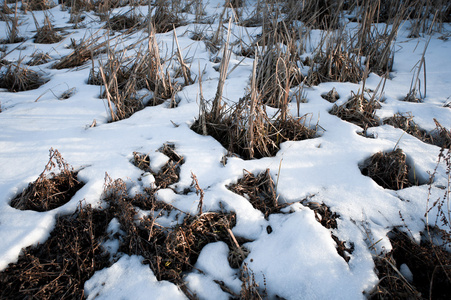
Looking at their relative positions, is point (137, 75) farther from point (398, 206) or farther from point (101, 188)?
point (398, 206)

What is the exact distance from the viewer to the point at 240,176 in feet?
5.88

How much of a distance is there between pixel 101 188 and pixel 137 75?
4.30ft

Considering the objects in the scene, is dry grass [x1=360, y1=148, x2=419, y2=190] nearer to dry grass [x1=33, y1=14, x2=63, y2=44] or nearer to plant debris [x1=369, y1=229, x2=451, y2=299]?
plant debris [x1=369, y1=229, x2=451, y2=299]

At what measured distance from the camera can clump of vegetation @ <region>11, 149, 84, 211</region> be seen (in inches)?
61.8

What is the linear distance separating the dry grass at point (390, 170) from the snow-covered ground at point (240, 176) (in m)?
0.06

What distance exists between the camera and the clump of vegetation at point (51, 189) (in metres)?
1.57

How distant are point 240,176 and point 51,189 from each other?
112 cm

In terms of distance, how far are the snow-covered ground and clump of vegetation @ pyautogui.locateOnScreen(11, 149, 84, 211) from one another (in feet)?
0.19

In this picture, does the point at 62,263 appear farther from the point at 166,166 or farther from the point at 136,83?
the point at 136,83

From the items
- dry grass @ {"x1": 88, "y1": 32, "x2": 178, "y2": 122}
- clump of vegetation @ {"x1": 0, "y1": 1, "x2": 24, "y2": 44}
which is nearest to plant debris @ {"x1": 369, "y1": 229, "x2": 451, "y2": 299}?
dry grass @ {"x1": 88, "y1": 32, "x2": 178, "y2": 122}

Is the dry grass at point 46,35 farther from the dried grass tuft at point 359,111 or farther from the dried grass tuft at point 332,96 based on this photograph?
the dried grass tuft at point 359,111

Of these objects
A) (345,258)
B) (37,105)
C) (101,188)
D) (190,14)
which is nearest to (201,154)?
(101,188)

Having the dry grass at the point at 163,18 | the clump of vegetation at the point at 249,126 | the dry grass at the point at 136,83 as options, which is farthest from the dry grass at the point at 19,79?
the clump of vegetation at the point at 249,126

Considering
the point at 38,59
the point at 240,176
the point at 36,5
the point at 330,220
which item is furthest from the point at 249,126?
the point at 36,5
